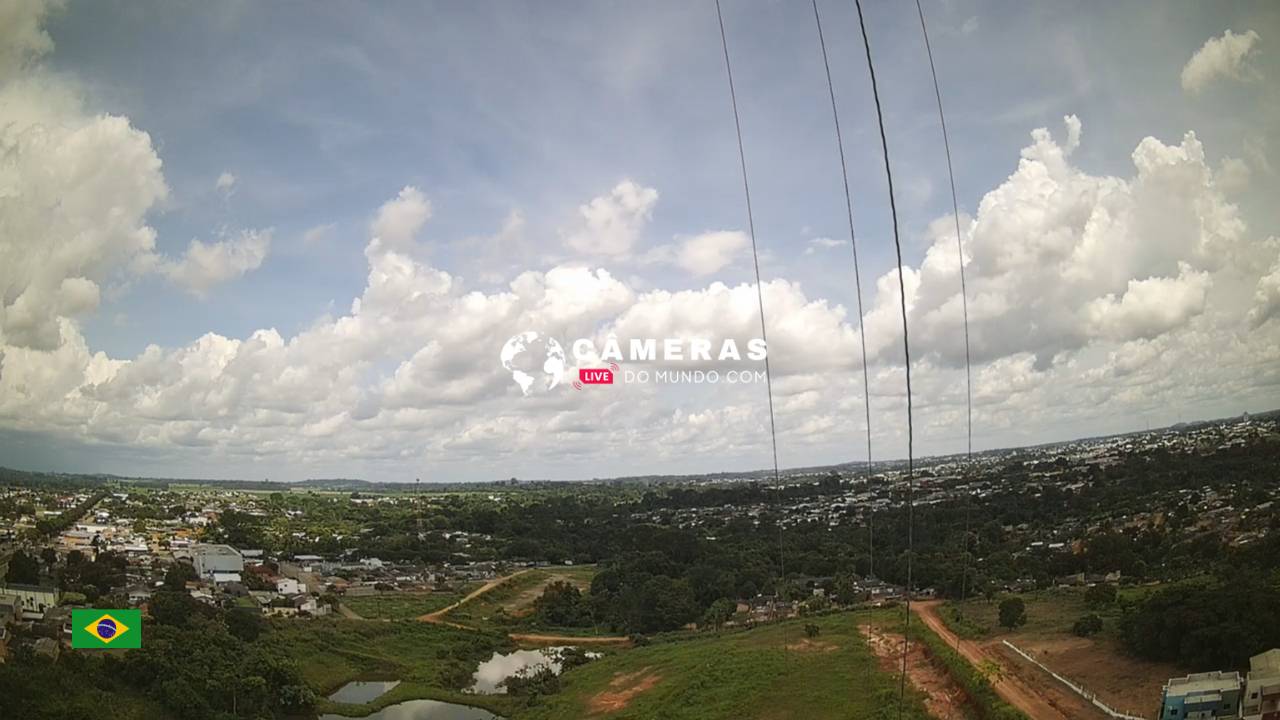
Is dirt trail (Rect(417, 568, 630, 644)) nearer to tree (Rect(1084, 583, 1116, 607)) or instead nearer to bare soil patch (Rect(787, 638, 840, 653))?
bare soil patch (Rect(787, 638, 840, 653))

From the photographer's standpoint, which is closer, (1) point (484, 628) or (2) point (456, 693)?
(2) point (456, 693)

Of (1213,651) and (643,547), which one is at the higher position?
(1213,651)

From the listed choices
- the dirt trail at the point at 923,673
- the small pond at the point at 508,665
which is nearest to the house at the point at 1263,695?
the dirt trail at the point at 923,673

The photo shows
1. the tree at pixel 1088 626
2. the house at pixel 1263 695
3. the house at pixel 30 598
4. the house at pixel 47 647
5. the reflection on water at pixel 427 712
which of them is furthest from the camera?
the reflection on water at pixel 427 712

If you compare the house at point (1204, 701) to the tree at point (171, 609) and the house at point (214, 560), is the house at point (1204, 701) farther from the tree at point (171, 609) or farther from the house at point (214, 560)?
the house at point (214, 560)

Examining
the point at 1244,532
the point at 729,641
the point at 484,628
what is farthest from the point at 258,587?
the point at 1244,532

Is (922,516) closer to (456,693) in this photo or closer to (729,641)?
(729,641)

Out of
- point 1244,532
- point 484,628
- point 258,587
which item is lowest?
point 484,628

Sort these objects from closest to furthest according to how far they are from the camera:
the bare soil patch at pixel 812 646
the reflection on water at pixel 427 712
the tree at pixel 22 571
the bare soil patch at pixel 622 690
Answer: the bare soil patch at pixel 622 690 < the reflection on water at pixel 427 712 < the tree at pixel 22 571 < the bare soil patch at pixel 812 646
